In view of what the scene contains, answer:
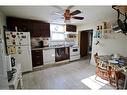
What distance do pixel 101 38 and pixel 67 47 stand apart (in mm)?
1800

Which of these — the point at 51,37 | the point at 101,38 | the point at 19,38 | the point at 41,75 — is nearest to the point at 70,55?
the point at 51,37

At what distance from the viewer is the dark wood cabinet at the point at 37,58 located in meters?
4.55

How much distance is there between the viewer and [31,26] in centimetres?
469

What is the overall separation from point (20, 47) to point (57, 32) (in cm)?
248

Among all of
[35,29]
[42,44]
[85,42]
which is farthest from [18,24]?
[85,42]

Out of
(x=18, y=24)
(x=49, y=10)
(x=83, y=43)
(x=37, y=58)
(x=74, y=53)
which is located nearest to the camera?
(x=49, y=10)

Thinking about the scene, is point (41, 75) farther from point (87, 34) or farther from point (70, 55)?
point (87, 34)

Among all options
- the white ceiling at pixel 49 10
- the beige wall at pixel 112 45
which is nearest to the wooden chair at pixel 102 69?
the beige wall at pixel 112 45

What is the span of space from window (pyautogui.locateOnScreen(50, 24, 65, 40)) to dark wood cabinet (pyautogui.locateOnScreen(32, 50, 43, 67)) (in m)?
1.32

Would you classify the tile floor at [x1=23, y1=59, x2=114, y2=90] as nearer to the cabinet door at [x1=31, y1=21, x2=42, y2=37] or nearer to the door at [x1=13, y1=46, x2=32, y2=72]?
the door at [x1=13, y1=46, x2=32, y2=72]

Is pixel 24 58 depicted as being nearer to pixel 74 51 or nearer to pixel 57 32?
pixel 57 32

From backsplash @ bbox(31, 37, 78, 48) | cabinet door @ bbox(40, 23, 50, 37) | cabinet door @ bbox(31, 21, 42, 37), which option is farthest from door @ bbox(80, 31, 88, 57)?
cabinet door @ bbox(31, 21, 42, 37)

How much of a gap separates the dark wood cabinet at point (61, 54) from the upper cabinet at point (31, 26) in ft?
3.10
